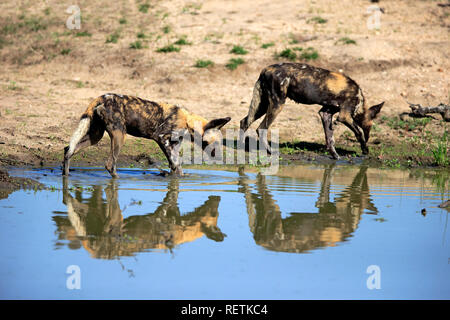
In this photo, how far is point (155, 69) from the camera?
56.4ft

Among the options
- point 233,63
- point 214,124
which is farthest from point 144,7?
point 214,124

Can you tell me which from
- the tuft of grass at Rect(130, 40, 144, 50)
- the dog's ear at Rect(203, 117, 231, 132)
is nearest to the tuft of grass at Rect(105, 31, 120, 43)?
the tuft of grass at Rect(130, 40, 144, 50)

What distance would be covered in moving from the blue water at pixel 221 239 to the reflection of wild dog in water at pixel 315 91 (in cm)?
319

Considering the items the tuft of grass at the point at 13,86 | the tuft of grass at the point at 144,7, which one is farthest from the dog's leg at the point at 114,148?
the tuft of grass at the point at 144,7

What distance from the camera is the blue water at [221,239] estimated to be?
201 inches

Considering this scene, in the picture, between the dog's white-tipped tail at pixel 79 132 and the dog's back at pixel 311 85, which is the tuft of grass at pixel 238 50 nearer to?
the dog's back at pixel 311 85

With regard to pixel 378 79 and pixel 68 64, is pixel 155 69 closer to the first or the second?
pixel 68 64

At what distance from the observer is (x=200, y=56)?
1778 centimetres

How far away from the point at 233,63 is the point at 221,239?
1132 centimetres

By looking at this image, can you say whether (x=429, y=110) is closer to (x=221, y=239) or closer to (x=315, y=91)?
(x=315, y=91)

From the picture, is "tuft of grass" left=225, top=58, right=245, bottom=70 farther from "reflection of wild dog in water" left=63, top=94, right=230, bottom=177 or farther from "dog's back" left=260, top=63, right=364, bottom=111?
"reflection of wild dog in water" left=63, top=94, right=230, bottom=177
